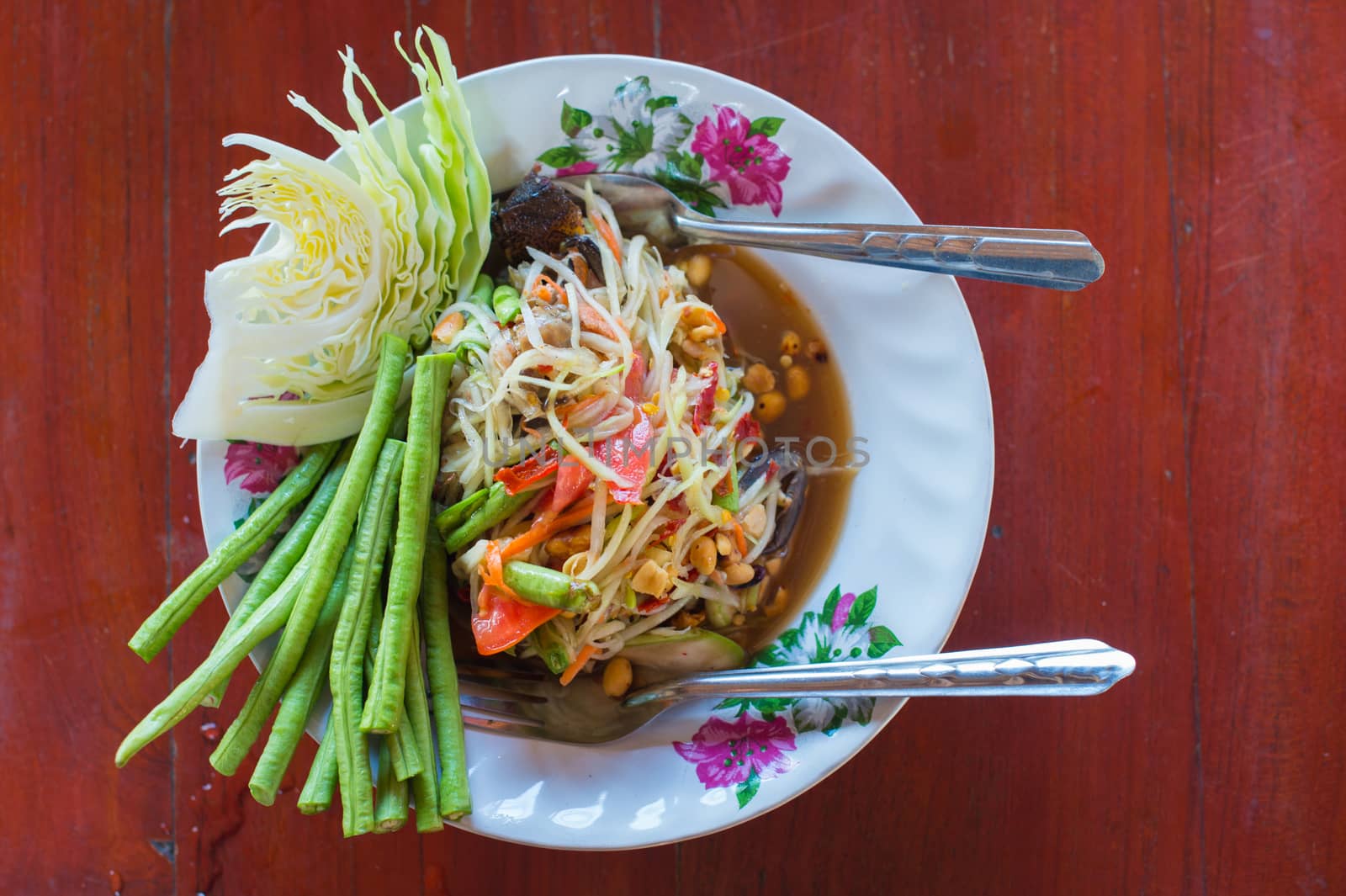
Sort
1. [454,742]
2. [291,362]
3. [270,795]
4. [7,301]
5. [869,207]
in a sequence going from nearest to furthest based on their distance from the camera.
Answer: [270,795]
[454,742]
[291,362]
[869,207]
[7,301]

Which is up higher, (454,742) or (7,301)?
(7,301)

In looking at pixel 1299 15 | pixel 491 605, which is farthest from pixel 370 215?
pixel 1299 15

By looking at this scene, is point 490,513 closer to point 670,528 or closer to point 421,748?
point 670,528

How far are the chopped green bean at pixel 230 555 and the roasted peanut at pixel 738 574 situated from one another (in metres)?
1.14

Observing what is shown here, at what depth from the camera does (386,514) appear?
2.13 m

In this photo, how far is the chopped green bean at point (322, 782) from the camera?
1.93 metres

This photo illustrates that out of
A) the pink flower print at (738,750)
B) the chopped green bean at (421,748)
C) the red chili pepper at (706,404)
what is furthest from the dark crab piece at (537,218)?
the pink flower print at (738,750)

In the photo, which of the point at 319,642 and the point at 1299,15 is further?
the point at 1299,15

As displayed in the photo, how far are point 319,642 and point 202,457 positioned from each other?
0.59m

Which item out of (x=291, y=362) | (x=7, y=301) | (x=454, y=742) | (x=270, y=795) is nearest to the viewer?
(x=270, y=795)

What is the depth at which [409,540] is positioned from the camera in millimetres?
2084

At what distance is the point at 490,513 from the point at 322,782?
0.72m

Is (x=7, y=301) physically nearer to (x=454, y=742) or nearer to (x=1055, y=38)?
(x=454, y=742)

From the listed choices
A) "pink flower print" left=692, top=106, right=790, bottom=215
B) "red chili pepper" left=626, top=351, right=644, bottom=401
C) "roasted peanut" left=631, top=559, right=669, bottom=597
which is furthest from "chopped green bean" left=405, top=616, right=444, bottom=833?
"pink flower print" left=692, top=106, right=790, bottom=215
